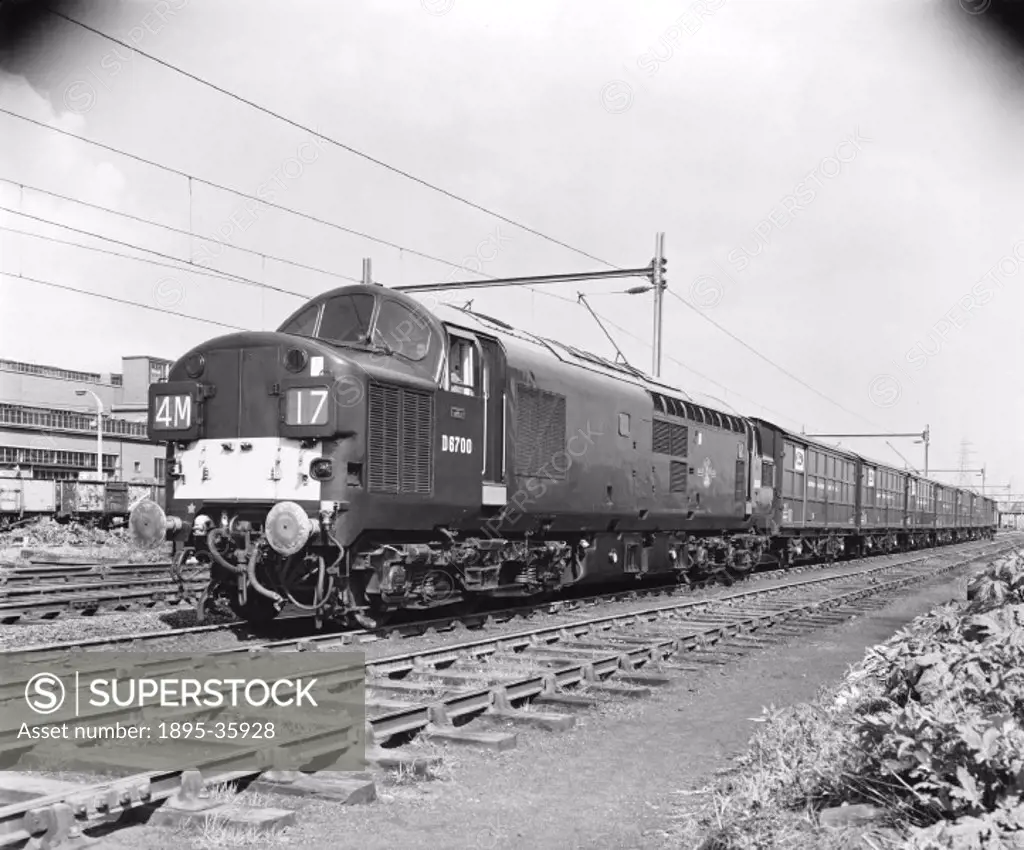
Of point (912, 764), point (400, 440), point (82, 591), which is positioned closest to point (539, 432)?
point (400, 440)

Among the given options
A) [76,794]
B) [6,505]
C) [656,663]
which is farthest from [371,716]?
[6,505]

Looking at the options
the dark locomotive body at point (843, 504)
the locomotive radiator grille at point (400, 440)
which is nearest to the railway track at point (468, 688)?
the locomotive radiator grille at point (400, 440)

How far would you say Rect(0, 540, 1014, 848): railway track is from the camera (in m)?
4.92

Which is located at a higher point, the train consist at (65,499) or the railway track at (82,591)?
the train consist at (65,499)

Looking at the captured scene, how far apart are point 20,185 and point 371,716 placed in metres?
11.1

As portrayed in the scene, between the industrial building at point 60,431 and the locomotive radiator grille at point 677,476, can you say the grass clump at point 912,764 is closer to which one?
the locomotive radiator grille at point 677,476

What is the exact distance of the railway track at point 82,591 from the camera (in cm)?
1394

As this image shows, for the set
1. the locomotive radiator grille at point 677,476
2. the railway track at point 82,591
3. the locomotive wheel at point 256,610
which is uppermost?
the locomotive radiator grille at point 677,476

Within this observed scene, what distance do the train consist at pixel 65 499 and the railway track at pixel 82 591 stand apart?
15373mm

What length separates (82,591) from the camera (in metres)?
17.2

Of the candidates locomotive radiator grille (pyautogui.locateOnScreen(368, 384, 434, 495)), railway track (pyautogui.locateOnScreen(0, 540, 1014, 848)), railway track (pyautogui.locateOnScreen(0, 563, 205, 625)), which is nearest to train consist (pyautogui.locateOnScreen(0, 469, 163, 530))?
railway track (pyautogui.locateOnScreen(0, 563, 205, 625))

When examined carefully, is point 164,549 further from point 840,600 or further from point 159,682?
point 159,682

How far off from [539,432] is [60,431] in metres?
67.2

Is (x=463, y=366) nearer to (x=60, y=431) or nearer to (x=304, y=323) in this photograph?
(x=304, y=323)
